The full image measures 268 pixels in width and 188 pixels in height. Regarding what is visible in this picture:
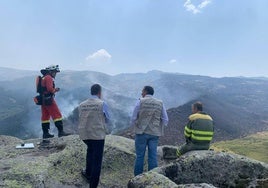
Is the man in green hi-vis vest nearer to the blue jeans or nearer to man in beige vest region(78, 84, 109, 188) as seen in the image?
the blue jeans

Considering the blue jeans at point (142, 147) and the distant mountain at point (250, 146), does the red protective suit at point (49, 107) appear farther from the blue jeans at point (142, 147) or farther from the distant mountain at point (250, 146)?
the distant mountain at point (250, 146)

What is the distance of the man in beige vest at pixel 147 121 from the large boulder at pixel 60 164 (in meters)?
1.55

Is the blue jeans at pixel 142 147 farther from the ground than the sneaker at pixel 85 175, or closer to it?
farther from the ground

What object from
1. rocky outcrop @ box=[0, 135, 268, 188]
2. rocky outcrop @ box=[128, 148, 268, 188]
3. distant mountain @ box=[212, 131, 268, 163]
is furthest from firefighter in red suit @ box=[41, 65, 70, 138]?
distant mountain @ box=[212, 131, 268, 163]

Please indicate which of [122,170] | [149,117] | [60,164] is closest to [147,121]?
[149,117]

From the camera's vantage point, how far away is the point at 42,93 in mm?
15219

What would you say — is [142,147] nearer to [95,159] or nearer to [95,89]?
[95,159]

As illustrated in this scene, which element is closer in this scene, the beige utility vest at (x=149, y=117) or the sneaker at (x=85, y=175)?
the beige utility vest at (x=149, y=117)

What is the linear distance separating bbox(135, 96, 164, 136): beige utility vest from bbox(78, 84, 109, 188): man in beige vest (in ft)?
4.41

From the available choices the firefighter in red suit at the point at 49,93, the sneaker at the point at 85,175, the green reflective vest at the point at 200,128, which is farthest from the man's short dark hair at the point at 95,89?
the firefighter in red suit at the point at 49,93

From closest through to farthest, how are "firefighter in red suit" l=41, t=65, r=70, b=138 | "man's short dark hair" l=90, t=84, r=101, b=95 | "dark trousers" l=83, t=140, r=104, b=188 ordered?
1. "dark trousers" l=83, t=140, r=104, b=188
2. "man's short dark hair" l=90, t=84, r=101, b=95
3. "firefighter in red suit" l=41, t=65, r=70, b=138

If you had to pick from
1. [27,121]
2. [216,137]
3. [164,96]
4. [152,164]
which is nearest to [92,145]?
[152,164]

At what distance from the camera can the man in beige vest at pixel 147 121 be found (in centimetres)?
1184

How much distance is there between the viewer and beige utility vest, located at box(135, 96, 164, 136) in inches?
466
